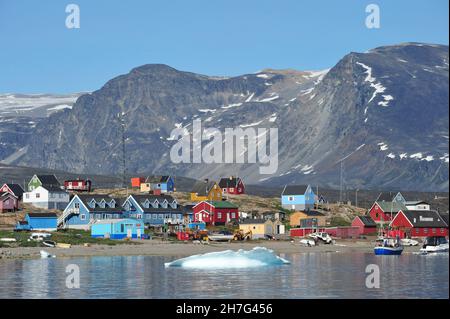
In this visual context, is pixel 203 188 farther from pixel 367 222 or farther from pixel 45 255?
pixel 45 255

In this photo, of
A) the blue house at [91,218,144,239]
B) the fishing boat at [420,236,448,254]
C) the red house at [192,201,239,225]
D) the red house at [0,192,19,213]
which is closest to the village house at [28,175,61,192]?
the red house at [0,192,19,213]

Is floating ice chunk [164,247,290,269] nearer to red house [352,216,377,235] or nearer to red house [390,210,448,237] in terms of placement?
red house [390,210,448,237]

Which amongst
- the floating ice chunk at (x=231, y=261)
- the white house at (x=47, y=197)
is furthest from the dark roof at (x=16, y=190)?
the floating ice chunk at (x=231, y=261)

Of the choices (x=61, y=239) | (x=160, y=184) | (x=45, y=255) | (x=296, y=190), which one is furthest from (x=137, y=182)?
(x=45, y=255)
